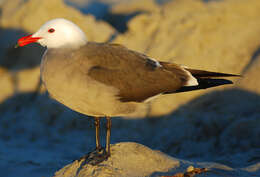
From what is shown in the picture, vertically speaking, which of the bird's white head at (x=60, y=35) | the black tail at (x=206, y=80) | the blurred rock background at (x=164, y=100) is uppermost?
the bird's white head at (x=60, y=35)

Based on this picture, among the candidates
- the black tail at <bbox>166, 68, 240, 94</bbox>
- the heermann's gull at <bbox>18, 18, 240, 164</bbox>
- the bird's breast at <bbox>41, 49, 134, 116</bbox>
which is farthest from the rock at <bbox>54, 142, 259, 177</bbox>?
the black tail at <bbox>166, 68, 240, 94</bbox>

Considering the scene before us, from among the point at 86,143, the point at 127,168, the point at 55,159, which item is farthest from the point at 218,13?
the point at 127,168

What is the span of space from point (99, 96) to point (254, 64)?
11.5ft

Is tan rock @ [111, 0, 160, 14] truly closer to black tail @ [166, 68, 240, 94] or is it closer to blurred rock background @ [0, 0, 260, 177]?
blurred rock background @ [0, 0, 260, 177]

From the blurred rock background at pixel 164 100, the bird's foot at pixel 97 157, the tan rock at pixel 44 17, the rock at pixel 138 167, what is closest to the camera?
the rock at pixel 138 167

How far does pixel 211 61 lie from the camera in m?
7.03

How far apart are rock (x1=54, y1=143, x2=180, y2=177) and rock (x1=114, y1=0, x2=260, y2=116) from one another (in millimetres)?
2446

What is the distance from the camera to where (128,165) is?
4.20 meters

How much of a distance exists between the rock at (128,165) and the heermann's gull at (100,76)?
13cm

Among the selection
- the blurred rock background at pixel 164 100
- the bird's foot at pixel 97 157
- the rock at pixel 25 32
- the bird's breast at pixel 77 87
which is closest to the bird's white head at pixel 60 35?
the bird's breast at pixel 77 87

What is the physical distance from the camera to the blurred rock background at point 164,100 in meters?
6.04

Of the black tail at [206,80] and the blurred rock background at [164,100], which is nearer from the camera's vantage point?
the black tail at [206,80]

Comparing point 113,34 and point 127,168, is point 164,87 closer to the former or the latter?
point 127,168

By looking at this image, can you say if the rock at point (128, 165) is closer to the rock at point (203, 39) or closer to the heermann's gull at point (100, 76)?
the heermann's gull at point (100, 76)
